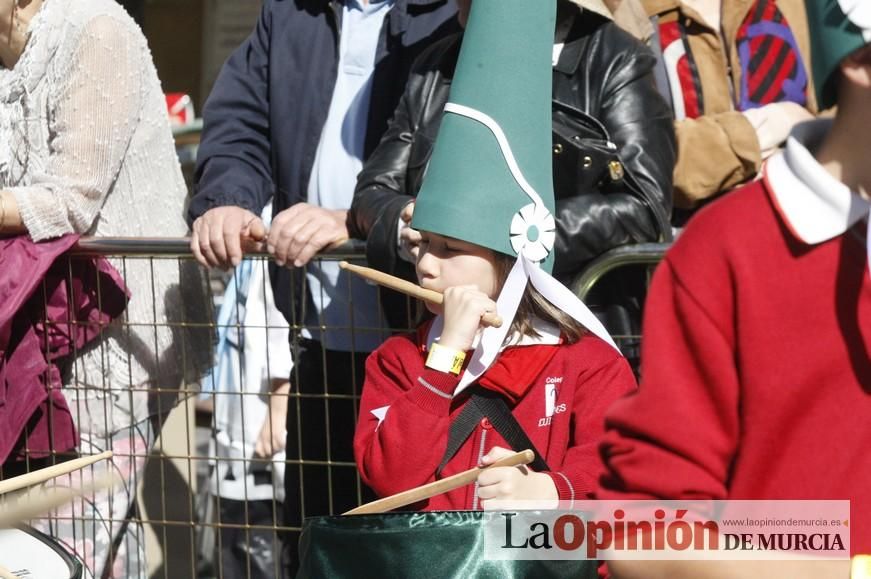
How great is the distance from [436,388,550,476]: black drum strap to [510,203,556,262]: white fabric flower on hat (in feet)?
0.94

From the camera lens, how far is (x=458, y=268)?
2.84 meters

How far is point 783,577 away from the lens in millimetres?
1816

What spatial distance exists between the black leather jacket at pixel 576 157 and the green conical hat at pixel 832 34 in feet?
4.36

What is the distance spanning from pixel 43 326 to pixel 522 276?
160 cm

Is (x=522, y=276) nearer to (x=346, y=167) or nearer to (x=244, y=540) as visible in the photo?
(x=346, y=167)

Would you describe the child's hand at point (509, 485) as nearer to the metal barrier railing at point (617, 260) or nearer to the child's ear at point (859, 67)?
the metal barrier railing at point (617, 260)

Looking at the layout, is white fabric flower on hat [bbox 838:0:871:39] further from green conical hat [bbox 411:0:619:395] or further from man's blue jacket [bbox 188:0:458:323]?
man's blue jacket [bbox 188:0:458:323]

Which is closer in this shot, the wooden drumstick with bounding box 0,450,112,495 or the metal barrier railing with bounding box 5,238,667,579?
the wooden drumstick with bounding box 0,450,112,495

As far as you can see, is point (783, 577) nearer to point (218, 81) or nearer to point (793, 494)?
point (793, 494)

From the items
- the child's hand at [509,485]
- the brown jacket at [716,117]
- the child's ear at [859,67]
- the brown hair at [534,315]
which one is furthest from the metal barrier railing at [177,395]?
the child's ear at [859,67]

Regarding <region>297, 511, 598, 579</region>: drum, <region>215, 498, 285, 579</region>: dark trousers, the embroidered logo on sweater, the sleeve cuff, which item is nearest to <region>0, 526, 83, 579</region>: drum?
<region>297, 511, 598, 579</region>: drum

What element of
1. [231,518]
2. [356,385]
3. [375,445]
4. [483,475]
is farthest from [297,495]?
[483,475]

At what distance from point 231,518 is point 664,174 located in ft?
6.61

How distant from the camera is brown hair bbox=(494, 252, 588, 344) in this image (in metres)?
2.83
